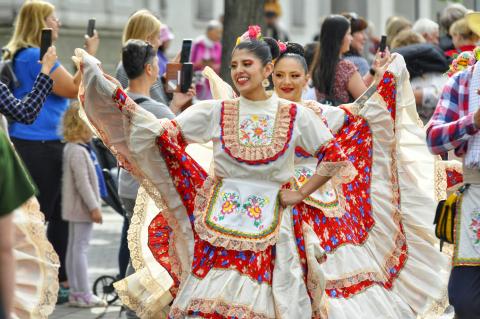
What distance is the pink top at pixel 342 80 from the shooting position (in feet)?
32.4

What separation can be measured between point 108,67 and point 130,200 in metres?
13.0

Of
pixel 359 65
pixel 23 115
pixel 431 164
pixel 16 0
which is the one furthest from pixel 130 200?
pixel 16 0

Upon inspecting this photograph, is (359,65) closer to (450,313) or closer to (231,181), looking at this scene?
(450,313)

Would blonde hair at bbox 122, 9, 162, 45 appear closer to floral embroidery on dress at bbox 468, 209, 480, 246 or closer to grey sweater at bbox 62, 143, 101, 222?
grey sweater at bbox 62, 143, 101, 222

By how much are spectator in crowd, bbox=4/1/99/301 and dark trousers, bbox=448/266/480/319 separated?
3668 mm

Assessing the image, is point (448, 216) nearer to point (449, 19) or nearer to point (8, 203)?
point (8, 203)

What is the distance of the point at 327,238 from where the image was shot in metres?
7.53

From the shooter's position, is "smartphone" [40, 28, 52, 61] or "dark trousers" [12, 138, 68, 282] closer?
"smartphone" [40, 28, 52, 61]

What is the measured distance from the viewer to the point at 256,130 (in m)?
6.94

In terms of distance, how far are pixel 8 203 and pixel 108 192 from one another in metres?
5.81

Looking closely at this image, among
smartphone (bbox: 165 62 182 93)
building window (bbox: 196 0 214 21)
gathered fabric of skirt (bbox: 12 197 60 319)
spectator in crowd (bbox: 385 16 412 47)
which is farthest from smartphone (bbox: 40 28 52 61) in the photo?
building window (bbox: 196 0 214 21)

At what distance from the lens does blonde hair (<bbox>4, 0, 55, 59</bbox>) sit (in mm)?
9344

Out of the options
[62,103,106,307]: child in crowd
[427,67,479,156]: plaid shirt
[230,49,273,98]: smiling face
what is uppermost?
[230,49,273,98]: smiling face

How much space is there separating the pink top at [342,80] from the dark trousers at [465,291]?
136 inches
